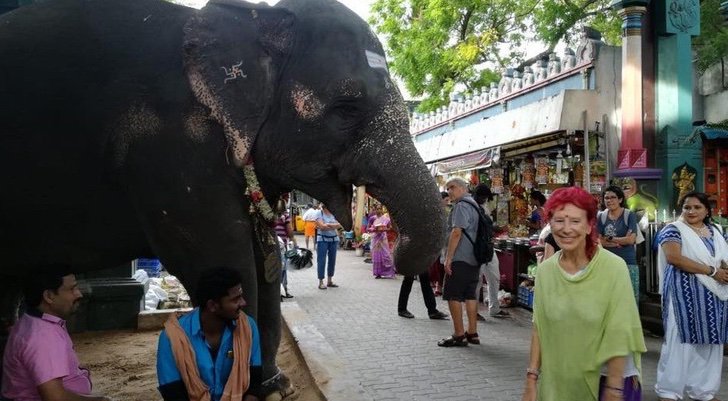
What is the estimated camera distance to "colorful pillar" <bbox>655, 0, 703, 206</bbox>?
24.8ft

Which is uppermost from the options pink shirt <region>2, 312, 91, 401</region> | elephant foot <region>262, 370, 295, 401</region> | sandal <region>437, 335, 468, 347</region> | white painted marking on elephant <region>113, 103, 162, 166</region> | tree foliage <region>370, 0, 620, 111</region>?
tree foliage <region>370, 0, 620, 111</region>

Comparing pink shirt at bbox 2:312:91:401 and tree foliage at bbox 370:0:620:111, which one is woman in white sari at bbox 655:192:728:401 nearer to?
pink shirt at bbox 2:312:91:401

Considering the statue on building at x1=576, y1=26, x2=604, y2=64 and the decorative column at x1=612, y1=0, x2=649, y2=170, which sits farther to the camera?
the statue on building at x1=576, y1=26, x2=604, y2=64

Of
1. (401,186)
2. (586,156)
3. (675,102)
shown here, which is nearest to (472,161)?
(586,156)

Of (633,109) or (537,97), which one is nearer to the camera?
(633,109)

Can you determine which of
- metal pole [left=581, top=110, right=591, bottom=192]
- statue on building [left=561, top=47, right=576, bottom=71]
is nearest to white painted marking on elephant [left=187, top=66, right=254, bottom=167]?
metal pole [left=581, top=110, right=591, bottom=192]

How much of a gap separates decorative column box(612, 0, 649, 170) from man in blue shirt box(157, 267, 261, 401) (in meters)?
6.62

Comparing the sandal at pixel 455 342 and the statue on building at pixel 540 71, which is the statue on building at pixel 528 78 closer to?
the statue on building at pixel 540 71

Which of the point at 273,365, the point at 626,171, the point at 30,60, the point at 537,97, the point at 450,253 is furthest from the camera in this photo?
the point at 537,97

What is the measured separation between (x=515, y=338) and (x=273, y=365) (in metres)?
3.62

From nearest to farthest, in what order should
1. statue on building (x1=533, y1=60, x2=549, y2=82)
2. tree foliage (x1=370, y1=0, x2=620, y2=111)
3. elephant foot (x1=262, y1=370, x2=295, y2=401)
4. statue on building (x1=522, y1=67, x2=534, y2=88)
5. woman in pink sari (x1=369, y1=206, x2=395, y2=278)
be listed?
elephant foot (x1=262, y1=370, x2=295, y2=401)
statue on building (x1=533, y1=60, x2=549, y2=82)
statue on building (x1=522, y1=67, x2=534, y2=88)
woman in pink sari (x1=369, y1=206, x2=395, y2=278)
tree foliage (x1=370, y1=0, x2=620, y2=111)

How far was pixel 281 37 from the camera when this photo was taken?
252 cm

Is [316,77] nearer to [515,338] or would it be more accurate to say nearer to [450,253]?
[450,253]

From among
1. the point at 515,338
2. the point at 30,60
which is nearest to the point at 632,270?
the point at 515,338
